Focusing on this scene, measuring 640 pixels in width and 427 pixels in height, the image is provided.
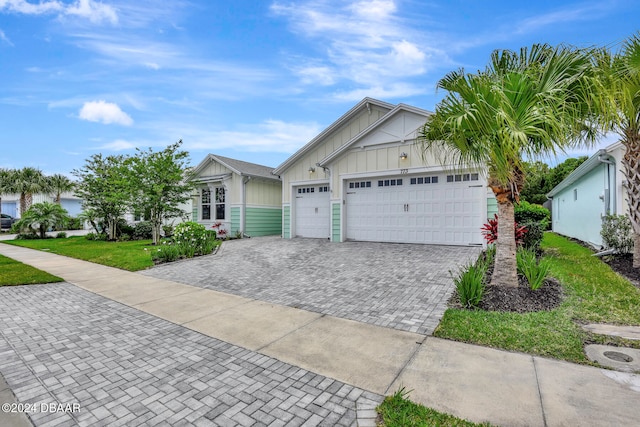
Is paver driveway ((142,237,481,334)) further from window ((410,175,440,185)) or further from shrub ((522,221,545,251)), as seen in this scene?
window ((410,175,440,185))

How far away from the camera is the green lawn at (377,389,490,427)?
2.25 metres

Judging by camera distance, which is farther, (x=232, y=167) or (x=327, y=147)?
(x=232, y=167)

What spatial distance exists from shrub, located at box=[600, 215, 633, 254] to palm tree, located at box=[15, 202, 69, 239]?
2680cm

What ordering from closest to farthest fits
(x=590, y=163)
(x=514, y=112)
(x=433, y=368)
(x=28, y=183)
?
1. (x=433, y=368)
2. (x=514, y=112)
3. (x=590, y=163)
4. (x=28, y=183)

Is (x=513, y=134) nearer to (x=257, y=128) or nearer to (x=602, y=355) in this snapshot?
(x=602, y=355)

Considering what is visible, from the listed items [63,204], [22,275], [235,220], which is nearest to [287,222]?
[235,220]

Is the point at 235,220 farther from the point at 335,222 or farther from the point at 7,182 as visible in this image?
the point at 7,182

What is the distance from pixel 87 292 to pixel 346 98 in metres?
13.6

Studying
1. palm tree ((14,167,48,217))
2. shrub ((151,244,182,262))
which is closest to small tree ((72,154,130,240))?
shrub ((151,244,182,262))

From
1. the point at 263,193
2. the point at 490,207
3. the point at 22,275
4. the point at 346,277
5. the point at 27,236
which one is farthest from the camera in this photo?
the point at 27,236

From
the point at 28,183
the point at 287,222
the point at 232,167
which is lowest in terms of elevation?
the point at 287,222

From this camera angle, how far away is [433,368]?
10.2ft

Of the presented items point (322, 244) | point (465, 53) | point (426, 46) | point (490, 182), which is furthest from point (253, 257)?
point (465, 53)

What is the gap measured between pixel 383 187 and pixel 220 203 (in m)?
9.47
